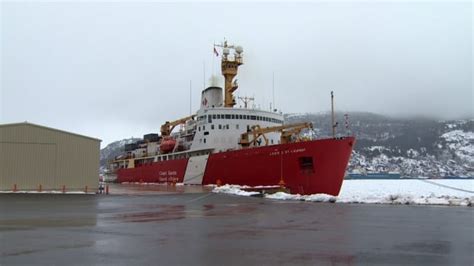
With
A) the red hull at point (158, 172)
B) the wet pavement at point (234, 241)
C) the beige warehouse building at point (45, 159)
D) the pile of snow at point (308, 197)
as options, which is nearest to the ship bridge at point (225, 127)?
the red hull at point (158, 172)

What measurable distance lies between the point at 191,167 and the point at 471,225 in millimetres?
32685

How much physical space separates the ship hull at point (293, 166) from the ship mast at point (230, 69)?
10023 millimetres

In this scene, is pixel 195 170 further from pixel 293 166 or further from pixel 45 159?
pixel 45 159

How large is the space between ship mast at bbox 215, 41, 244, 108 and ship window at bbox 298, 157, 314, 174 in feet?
56.5

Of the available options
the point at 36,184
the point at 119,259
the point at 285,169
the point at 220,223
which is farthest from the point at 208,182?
the point at 119,259

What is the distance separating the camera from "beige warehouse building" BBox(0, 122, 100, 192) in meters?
28.8

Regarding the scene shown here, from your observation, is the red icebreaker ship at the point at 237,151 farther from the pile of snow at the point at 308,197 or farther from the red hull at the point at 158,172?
the pile of snow at the point at 308,197

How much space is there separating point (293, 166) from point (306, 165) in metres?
0.92

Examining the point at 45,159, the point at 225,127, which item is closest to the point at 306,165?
the point at 225,127

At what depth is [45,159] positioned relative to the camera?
29.7m

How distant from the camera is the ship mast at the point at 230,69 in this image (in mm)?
46375

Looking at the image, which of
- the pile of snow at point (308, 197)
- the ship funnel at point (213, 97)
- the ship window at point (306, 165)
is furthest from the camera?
the ship funnel at point (213, 97)

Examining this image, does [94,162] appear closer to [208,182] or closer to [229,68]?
[208,182]

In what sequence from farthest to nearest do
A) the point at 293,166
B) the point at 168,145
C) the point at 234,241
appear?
the point at 168,145 < the point at 293,166 < the point at 234,241
